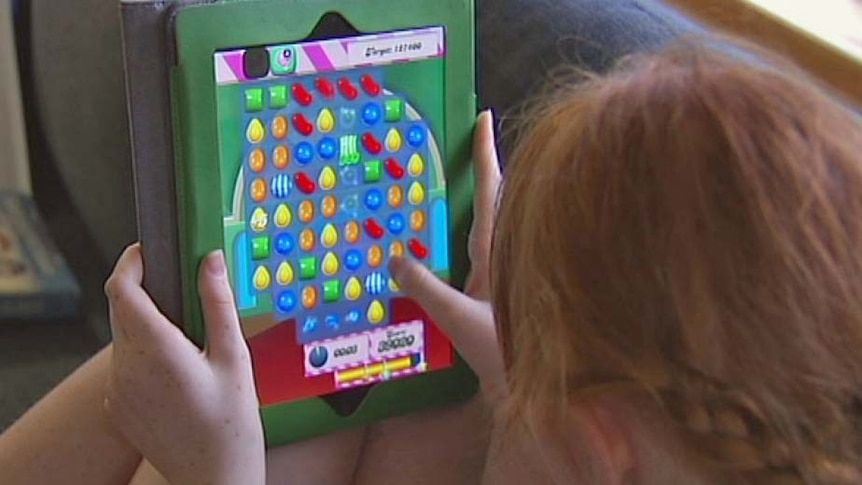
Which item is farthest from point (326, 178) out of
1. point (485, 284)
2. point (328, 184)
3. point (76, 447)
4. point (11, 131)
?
point (11, 131)

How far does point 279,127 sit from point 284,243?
7 centimetres

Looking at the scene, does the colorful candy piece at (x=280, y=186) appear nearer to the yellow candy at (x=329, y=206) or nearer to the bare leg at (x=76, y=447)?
the yellow candy at (x=329, y=206)

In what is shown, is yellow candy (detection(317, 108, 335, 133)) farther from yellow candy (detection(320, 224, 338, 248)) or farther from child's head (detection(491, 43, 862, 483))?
child's head (detection(491, 43, 862, 483))

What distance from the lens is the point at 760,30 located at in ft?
3.17

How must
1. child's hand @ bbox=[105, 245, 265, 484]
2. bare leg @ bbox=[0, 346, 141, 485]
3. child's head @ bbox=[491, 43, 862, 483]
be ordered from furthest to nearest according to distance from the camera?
bare leg @ bbox=[0, 346, 141, 485], child's hand @ bbox=[105, 245, 265, 484], child's head @ bbox=[491, 43, 862, 483]

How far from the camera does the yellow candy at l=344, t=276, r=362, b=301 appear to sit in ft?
2.72

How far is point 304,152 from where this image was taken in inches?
31.1

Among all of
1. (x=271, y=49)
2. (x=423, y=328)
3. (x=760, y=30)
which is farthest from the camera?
(x=760, y=30)

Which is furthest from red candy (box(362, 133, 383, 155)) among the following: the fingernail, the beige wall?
the beige wall

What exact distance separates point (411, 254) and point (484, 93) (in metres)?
0.24

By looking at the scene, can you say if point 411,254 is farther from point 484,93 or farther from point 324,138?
point 484,93

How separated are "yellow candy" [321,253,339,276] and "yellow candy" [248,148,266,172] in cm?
7

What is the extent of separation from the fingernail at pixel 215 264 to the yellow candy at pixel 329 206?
0.07 metres

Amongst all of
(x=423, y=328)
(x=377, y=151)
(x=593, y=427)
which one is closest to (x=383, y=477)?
(x=423, y=328)
